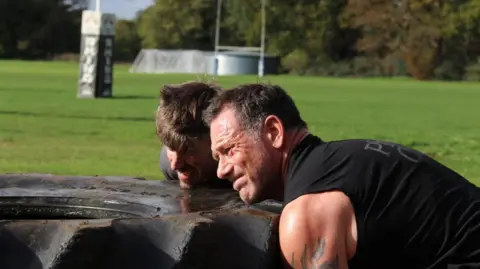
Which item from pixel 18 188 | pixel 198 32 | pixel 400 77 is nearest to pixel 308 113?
pixel 18 188

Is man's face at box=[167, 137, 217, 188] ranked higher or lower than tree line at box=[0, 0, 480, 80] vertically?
higher

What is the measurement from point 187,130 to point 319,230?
1416 mm

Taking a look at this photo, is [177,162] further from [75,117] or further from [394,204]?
[75,117]

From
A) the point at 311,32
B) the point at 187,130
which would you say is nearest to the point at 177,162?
the point at 187,130

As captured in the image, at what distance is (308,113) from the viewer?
22.6 metres

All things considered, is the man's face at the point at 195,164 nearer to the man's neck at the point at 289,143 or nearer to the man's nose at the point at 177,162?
the man's nose at the point at 177,162

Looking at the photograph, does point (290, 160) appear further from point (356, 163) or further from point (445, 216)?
point (445, 216)

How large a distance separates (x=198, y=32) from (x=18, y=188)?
8264 centimetres

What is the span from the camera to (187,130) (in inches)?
165

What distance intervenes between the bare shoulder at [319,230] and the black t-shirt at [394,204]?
0.03 meters

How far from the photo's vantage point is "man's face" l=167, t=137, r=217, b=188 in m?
4.29

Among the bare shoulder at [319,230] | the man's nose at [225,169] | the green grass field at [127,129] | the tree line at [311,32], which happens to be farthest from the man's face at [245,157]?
the tree line at [311,32]

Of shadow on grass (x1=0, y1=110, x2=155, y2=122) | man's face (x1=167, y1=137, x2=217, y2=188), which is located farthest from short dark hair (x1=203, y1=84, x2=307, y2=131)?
shadow on grass (x1=0, y1=110, x2=155, y2=122)

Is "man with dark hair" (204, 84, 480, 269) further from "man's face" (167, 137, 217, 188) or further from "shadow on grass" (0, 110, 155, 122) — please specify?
"shadow on grass" (0, 110, 155, 122)
